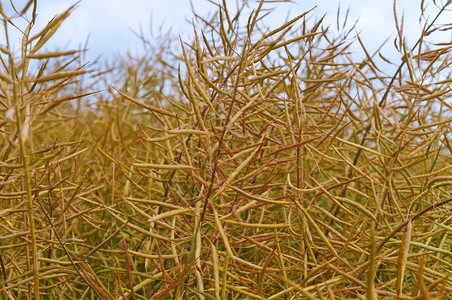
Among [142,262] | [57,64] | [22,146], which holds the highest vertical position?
[57,64]

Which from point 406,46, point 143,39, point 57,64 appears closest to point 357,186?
point 406,46

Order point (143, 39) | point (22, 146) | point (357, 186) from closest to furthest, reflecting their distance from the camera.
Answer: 1. point (22, 146)
2. point (357, 186)
3. point (143, 39)

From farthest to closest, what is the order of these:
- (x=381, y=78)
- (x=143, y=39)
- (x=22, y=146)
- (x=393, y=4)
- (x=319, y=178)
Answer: (x=143, y=39) → (x=319, y=178) → (x=381, y=78) → (x=393, y=4) → (x=22, y=146)

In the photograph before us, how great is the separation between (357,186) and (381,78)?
301mm

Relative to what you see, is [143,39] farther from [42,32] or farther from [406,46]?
[42,32]

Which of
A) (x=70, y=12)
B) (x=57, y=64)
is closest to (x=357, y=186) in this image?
(x=70, y=12)

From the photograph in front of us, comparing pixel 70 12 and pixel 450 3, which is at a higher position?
pixel 450 3

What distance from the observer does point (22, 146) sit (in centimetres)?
46

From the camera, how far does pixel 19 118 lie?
46 cm

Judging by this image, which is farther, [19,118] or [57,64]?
[57,64]

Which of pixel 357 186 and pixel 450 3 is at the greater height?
pixel 450 3

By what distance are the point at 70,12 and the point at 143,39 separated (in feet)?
5.40

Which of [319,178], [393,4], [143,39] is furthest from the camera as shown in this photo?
[143,39]

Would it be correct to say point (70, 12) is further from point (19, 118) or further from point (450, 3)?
point (450, 3)
